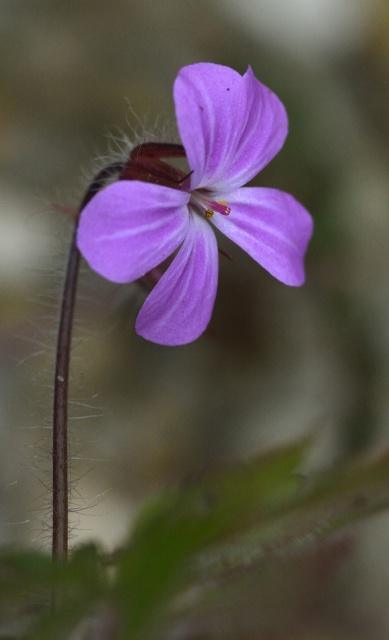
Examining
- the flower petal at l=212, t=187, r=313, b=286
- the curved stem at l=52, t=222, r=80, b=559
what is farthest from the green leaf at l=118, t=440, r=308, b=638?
the flower petal at l=212, t=187, r=313, b=286

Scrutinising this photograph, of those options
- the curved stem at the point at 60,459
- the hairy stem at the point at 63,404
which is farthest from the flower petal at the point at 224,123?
the curved stem at the point at 60,459

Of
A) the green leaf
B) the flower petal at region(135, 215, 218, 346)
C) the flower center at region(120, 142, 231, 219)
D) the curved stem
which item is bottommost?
the curved stem

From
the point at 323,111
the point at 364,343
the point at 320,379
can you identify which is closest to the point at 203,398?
the point at 320,379

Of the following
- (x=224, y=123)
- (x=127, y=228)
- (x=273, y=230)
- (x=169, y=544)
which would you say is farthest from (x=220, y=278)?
(x=169, y=544)

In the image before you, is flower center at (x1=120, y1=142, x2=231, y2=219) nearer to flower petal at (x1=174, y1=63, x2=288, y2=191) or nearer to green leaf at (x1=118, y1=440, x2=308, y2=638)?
flower petal at (x1=174, y1=63, x2=288, y2=191)

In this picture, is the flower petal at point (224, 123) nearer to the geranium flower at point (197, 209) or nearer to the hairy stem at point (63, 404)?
the geranium flower at point (197, 209)

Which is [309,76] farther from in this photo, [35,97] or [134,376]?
[134,376]

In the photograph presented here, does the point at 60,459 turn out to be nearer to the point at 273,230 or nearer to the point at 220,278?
the point at 273,230
